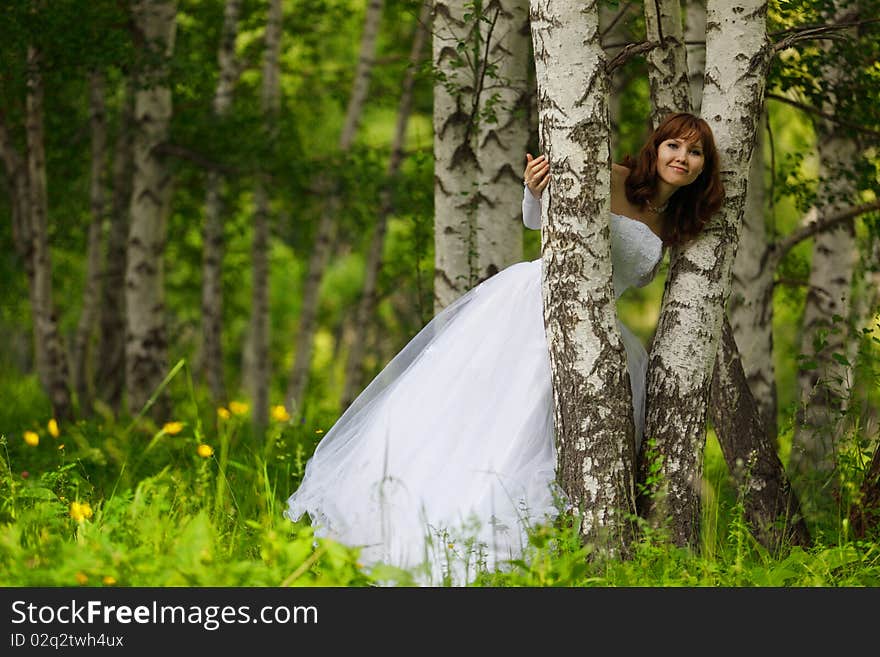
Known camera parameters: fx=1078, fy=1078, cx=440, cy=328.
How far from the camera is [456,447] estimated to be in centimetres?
473

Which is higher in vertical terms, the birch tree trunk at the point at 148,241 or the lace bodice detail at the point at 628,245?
the birch tree trunk at the point at 148,241

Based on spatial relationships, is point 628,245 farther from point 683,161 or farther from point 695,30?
point 695,30

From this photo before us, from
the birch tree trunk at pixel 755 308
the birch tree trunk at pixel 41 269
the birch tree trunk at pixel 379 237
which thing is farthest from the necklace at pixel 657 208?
the birch tree trunk at pixel 379 237

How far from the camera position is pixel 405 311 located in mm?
21375

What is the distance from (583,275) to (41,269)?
6.25m

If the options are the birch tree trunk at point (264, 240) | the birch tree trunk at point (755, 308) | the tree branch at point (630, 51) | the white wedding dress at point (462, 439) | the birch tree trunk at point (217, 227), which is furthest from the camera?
the birch tree trunk at point (264, 240)

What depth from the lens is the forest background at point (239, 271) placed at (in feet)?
13.4

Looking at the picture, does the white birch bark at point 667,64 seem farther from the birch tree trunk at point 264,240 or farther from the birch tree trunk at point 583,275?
the birch tree trunk at point 264,240

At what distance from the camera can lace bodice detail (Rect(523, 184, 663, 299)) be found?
187 inches

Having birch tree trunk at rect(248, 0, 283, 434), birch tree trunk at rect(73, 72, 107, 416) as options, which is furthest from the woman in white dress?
birch tree trunk at rect(248, 0, 283, 434)

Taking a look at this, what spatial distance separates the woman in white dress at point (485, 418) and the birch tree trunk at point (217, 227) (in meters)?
6.17

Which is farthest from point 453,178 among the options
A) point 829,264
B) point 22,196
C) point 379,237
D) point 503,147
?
point 379,237

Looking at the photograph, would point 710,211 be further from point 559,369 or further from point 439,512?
point 439,512
